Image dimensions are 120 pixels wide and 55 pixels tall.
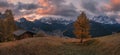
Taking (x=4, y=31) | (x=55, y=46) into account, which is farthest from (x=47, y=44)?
(x=4, y=31)

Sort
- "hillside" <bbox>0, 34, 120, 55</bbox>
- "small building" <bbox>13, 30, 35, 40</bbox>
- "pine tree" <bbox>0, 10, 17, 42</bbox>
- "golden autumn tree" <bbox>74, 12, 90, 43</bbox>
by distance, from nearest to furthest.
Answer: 1. "hillside" <bbox>0, 34, 120, 55</bbox>
2. "golden autumn tree" <bbox>74, 12, 90, 43</bbox>
3. "pine tree" <bbox>0, 10, 17, 42</bbox>
4. "small building" <bbox>13, 30, 35, 40</bbox>

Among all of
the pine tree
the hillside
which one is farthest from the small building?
the hillside

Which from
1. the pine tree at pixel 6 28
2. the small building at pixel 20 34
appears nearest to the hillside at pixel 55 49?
the pine tree at pixel 6 28

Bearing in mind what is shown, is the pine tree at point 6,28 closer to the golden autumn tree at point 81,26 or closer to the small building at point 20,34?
the small building at point 20,34

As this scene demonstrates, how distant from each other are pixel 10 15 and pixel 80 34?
3791 cm

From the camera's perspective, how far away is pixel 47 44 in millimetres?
79062

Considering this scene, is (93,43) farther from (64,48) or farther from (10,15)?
(10,15)

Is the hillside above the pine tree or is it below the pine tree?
below

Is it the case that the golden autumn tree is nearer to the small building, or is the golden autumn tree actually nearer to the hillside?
the hillside

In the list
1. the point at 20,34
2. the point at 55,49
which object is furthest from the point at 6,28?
the point at 55,49

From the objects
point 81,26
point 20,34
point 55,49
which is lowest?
point 55,49

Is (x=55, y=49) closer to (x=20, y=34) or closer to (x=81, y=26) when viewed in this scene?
(x=81, y=26)

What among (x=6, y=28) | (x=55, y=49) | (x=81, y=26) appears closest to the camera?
(x=55, y=49)

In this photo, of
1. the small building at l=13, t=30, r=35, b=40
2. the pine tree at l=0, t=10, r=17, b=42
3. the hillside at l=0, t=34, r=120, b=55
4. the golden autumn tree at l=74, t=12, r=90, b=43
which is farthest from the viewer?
the small building at l=13, t=30, r=35, b=40
